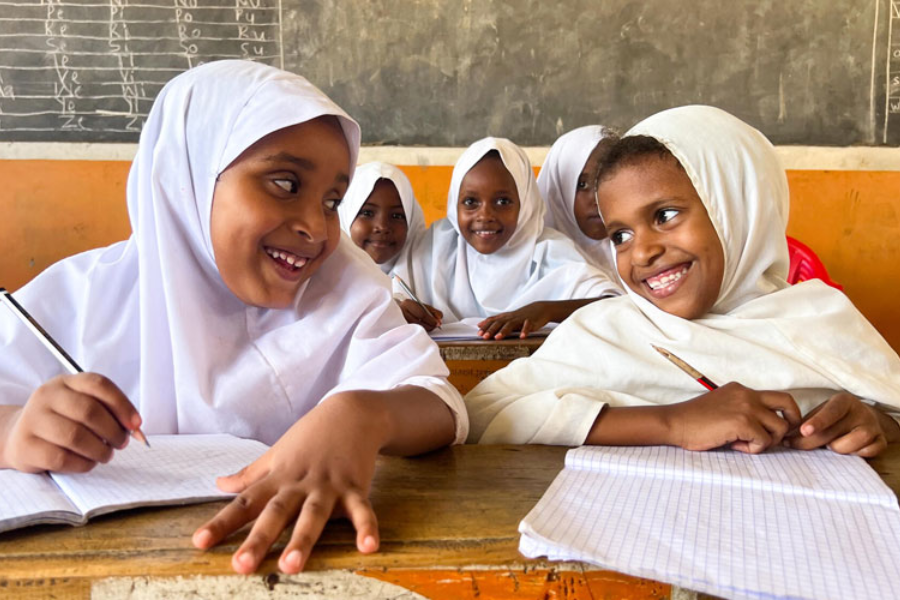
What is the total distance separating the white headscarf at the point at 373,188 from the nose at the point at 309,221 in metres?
2.30

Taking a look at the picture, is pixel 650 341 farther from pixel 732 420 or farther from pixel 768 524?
pixel 768 524

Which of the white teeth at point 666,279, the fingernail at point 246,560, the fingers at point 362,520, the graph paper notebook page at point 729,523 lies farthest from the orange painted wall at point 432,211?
the fingernail at point 246,560

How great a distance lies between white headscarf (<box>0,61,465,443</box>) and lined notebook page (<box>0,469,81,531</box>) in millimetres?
338

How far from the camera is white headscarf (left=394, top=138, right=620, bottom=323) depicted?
9.99 ft

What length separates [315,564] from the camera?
0.55 m

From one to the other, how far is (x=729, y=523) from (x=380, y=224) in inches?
114

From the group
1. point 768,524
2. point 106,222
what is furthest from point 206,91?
point 106,222

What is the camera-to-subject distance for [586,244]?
3523 millimetres

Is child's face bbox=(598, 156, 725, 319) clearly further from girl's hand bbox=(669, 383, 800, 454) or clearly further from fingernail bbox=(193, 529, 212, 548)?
fingernail bbox=(193, 529, 212, 548)

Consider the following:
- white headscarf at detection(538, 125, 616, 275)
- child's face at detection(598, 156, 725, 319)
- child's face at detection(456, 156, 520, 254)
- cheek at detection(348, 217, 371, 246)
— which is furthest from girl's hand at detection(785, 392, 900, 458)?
cheek at detection(348, 217, 371, 246)

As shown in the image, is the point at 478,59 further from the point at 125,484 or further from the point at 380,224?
the point at 125,484


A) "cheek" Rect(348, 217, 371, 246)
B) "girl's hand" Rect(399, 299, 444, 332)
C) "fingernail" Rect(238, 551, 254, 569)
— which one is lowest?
"girl's hand" Rect(399, 299, 444, 332)

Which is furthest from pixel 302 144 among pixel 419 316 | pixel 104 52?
pixel 104 52

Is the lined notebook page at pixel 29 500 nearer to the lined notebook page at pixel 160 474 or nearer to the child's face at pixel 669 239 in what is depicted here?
the lined notebook page at pixel 160 474
